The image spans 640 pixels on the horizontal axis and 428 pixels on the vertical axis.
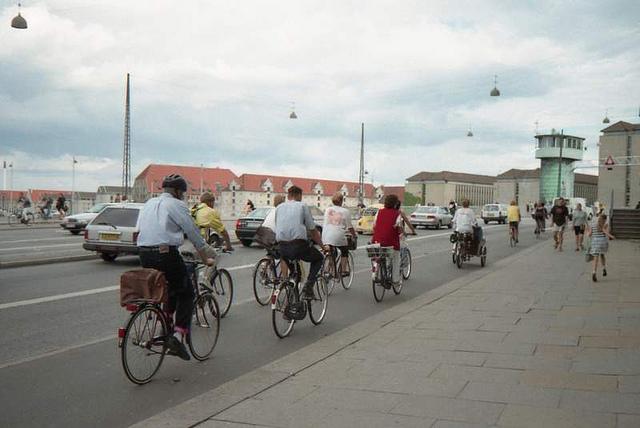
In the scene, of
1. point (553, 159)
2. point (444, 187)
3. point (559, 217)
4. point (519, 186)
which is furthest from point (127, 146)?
point (444, 187)

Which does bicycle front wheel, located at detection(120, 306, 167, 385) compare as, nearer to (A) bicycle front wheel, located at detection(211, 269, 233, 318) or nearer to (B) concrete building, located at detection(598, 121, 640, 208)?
(A) bicycle front wheel, located at detection(211, 269, 233, 318)

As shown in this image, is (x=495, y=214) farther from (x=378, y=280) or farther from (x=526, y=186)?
(x=526, y=186)

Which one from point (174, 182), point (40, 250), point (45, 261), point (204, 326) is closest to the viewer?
point (174, 182)

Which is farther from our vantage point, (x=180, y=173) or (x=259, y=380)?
(x=180, y=173)

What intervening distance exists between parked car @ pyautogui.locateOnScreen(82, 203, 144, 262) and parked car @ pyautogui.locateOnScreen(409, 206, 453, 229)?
2790 centimetres

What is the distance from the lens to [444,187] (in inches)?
6826

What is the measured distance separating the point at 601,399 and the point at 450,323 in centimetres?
325

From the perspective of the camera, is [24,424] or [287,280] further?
[287,280]

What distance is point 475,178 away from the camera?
641ft

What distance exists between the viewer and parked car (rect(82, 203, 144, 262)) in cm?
1569

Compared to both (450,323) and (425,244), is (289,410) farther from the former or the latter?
(425,244)

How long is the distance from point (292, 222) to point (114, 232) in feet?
31.1

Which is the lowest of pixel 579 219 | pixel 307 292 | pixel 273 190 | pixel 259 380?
pixel 259 380

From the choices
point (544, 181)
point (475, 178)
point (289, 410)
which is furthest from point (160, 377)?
point (475, 178)
